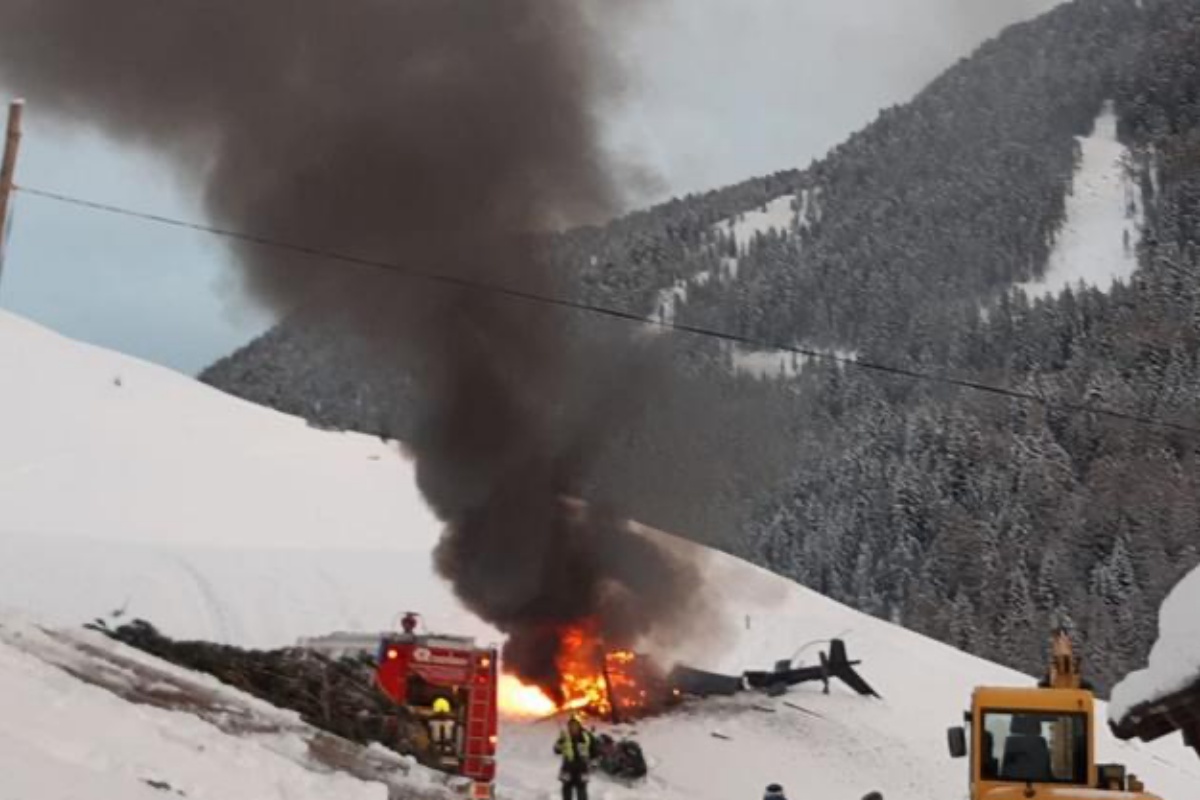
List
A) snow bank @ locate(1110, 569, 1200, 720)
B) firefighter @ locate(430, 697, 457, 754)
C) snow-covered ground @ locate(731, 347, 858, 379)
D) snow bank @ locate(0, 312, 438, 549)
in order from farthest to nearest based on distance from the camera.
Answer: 1. snow-covered ground @ locate(731, 347, 858, 379)
2. snow bank @ locate(0, 312, 438, 549)
3. firefighter @ locate(430, 697, 457, 754)
4. snow bank @ locate(1110, 569, 1200, 720)

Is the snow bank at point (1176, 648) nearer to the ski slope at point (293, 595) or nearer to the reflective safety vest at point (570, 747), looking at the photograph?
the ski slope at point (293, 595)

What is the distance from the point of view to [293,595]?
31.9 metres

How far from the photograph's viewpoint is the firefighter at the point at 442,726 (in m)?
19.2

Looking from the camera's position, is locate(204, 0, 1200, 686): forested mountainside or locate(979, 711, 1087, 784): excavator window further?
locate(204, 0, 1200, 686): forested mountainside

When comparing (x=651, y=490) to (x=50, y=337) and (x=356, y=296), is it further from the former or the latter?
(x=356, y=296)

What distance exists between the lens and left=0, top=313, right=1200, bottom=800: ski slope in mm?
22531

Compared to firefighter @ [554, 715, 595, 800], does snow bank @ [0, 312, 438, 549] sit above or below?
above

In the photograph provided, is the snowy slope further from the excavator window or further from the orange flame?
the orange flame

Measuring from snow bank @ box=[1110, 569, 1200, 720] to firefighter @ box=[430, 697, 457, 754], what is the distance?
1143 centimetres

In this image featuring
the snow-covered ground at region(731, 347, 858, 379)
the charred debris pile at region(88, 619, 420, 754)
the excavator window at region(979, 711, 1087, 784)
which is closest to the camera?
the excavator window at region(979, 711, 1087, 784)

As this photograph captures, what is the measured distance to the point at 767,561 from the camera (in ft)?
323

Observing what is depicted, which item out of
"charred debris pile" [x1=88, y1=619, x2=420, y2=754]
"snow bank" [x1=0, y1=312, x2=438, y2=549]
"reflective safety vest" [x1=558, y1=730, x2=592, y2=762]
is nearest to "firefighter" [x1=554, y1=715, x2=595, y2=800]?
"reflective safety vest" [x1=558, y1=730, x2=592, y2=762]

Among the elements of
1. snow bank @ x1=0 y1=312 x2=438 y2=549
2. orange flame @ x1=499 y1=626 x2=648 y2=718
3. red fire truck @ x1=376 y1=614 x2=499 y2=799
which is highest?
snow bank @ x1=0 y1=312 x2=438 y2=549

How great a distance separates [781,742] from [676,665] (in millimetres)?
3274
